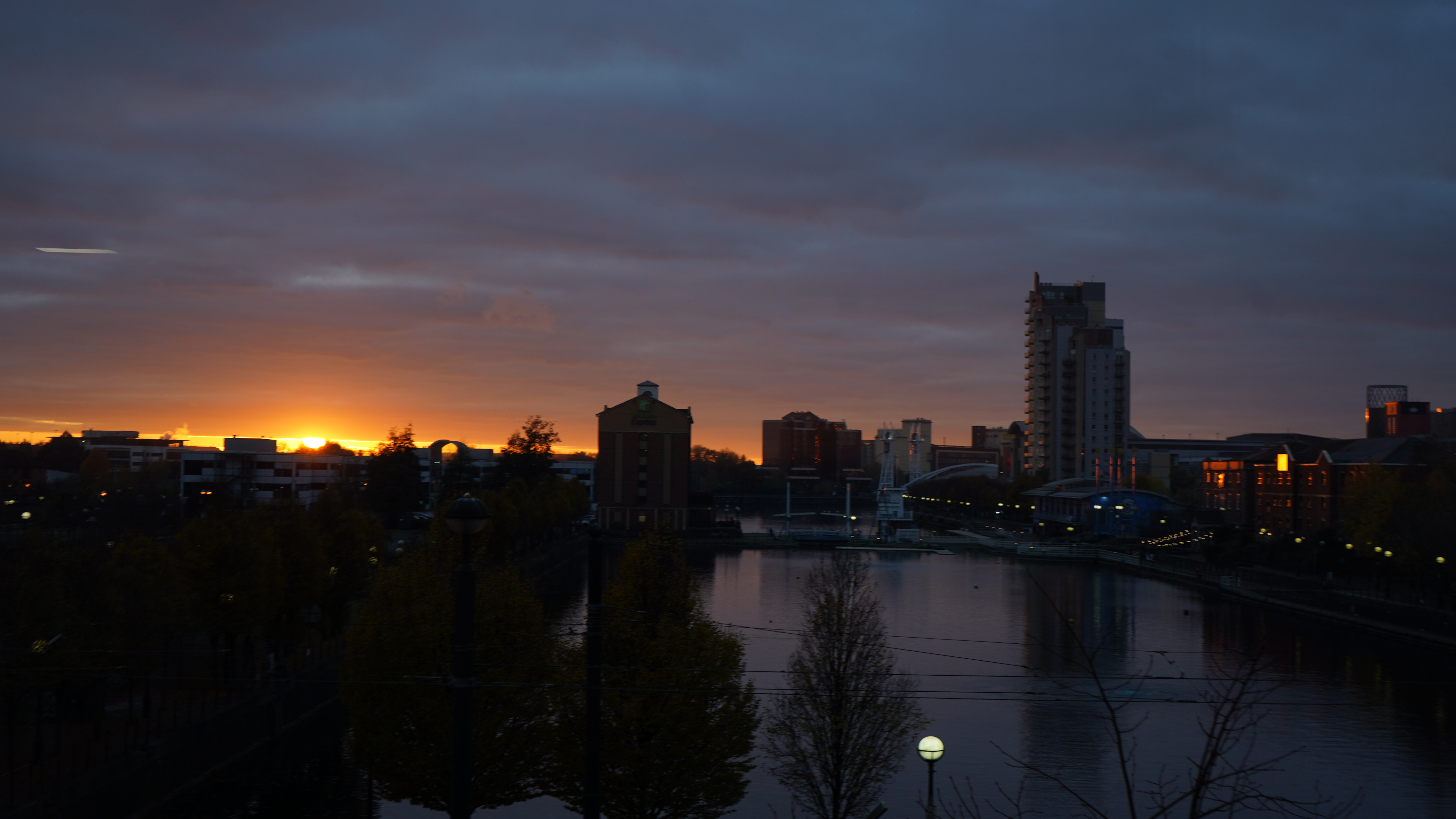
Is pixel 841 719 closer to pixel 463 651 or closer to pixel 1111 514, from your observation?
pixel 463 651

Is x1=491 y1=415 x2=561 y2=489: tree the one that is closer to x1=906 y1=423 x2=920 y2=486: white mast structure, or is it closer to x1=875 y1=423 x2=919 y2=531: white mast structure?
x1=875 y1=423 x2=919 y2=531: white mast structure

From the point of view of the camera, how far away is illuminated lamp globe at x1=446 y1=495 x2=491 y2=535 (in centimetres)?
588

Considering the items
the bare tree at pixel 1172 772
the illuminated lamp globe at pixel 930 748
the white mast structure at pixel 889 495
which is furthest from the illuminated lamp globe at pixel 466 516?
the white mast structure at pixel 889 495

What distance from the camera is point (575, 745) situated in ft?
45.8

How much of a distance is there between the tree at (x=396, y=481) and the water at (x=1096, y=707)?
2195 cm

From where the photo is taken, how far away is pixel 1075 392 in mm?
120500

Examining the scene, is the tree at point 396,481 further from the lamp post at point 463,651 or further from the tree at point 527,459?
the lamp post at point 463,651

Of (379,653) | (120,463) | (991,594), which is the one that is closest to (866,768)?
(379,653)

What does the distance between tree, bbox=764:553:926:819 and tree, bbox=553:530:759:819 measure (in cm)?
103

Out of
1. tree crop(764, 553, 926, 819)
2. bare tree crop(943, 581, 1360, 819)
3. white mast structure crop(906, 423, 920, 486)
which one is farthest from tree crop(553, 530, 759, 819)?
white mast structure crop(906, 423, 920, 486)

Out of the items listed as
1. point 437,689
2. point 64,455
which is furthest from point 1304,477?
point 64,455

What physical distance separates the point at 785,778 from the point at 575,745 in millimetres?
3674

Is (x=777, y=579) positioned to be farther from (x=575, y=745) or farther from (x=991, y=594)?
(x=575, y=745)

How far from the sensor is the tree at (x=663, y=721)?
539 inches
